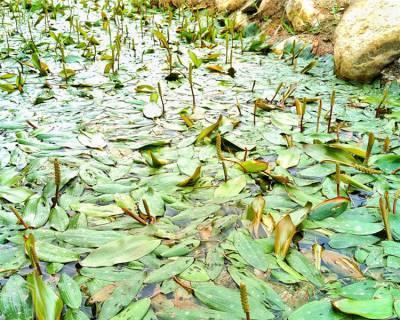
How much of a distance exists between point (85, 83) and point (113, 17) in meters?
2.24

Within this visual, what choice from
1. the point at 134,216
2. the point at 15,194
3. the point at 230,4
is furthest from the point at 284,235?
the point at 230,4

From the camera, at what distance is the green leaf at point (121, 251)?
1.17 m

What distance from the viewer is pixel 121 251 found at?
47.6 inches

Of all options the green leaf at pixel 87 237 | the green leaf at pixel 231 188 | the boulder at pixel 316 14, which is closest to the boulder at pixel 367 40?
the boulder at pixel 316 14

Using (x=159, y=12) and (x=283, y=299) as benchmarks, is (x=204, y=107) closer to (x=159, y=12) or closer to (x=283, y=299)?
(x=283, y=299)

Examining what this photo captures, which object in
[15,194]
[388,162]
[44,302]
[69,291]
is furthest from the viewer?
[388,162]

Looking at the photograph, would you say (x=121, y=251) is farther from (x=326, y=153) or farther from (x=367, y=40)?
(x=367, y=40)

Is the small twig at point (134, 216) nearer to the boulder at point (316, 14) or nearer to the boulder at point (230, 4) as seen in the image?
the boulder at point (316, 14)

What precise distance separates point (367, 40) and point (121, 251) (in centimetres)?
209

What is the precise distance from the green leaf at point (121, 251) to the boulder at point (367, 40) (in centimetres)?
196

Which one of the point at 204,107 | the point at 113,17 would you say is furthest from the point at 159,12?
the point at 204,107

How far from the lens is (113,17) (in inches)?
183

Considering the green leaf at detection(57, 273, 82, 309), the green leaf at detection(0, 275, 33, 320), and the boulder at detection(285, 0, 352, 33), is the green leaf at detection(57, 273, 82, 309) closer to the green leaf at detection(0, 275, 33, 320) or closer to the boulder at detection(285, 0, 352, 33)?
the green leaf at detection(0, 275, 33, 320)

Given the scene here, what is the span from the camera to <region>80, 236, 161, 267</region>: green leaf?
3.85 feet
